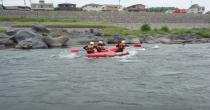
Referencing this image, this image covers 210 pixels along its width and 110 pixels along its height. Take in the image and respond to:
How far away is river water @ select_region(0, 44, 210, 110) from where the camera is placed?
461 inches

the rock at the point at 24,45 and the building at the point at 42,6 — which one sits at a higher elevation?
the building at the point at 42,6

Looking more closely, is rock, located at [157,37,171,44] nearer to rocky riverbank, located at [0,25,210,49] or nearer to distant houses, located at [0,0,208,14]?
rocky riverbank, located at [0,25,210,49]

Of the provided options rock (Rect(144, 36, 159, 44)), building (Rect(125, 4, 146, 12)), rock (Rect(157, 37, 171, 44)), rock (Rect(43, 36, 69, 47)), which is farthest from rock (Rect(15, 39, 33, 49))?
building (Rect(125, 4, 146, 12))

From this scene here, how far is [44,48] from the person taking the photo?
101 ft

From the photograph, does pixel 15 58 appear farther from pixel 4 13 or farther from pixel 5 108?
pixel 4 13

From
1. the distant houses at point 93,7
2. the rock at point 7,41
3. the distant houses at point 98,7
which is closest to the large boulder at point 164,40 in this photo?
the rock at point 7,41

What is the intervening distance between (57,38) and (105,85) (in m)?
20.0

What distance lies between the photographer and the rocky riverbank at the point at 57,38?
31.6 metres

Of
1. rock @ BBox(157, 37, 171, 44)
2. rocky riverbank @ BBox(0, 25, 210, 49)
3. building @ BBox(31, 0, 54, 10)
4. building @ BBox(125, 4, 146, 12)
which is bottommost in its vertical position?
rock @ BBox(157, 37, 171, 44)

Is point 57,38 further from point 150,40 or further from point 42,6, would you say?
point 42,6

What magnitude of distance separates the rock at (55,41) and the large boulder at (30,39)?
651 millimetres

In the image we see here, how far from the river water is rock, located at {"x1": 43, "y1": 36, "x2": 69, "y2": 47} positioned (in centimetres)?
1120

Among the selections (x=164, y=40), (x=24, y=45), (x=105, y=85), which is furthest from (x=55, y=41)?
(x=105, y=85)

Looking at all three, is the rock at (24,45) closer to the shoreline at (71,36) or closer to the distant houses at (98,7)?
the shoreline at (71,36)
